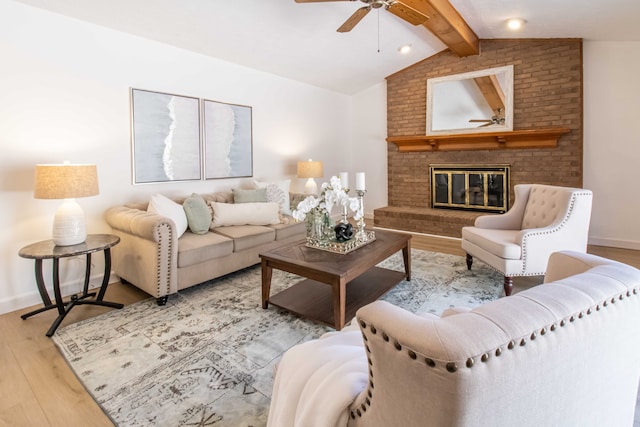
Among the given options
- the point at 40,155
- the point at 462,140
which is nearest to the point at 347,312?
the point at 40,155

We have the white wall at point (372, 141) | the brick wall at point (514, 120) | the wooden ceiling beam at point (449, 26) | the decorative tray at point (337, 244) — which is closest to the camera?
the decorative tray at point (337, 244)

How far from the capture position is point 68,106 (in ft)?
10.1

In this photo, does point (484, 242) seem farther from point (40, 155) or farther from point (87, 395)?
point (40, 155)

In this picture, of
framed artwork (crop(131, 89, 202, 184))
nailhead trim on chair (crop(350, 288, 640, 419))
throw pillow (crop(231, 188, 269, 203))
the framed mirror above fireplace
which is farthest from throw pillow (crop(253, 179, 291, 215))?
nailhead trim on chair (crop(350, 288, 640, 419))

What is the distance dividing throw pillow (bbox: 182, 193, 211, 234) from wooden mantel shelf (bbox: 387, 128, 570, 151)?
3.74 meters

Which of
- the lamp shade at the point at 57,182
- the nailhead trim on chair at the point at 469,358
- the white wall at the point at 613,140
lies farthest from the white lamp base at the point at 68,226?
the white wall at the point at 613,140

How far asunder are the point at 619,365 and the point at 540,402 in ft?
1.09

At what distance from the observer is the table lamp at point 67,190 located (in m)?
2.52

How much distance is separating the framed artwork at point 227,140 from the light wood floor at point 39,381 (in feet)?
7.04

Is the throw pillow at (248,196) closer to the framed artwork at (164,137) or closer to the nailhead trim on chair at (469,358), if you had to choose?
the framed artwork at (164,137)

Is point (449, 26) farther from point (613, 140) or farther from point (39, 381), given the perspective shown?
point (39, 381)

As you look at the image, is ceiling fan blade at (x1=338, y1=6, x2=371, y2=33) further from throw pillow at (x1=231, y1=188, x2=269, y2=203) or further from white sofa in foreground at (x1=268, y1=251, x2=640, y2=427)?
white sofa in foreground at (x1=268, y1=251, x2=640, y2=427)

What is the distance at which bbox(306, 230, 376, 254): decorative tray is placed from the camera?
2777 millimetres

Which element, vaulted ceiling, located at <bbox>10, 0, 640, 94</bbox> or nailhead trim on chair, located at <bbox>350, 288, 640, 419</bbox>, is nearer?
nailhead trim on chair, located at <bbox>350, 288, 640, 419</bbox>
